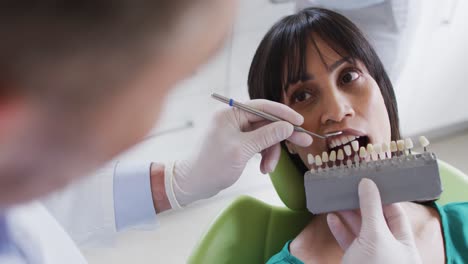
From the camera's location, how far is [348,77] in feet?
3.98

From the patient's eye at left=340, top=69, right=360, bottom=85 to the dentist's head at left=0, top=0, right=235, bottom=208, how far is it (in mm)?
911

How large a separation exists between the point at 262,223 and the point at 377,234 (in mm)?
499

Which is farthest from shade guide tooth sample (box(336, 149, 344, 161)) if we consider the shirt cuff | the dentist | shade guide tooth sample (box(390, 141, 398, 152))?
the dentist

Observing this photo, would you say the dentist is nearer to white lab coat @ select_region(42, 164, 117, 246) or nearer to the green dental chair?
white lab coat @ select_region(42, 164, 117, 246)

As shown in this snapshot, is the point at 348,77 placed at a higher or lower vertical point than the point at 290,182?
higher

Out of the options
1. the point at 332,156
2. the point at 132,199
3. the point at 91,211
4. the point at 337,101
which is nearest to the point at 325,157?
the point at 332,156

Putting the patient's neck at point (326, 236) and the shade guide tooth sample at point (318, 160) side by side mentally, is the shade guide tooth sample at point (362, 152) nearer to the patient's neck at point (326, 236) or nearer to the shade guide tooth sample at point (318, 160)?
the shade guide tooth sample at point (318, 160)

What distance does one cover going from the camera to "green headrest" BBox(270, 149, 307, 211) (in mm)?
1394

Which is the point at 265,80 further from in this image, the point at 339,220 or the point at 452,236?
the point at 452,236

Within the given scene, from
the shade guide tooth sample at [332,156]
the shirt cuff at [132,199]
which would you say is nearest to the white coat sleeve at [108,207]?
the shirt cuff at [132,199]

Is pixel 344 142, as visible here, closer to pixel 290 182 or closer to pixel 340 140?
pixel 340 140

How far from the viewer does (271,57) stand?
4.15 ft

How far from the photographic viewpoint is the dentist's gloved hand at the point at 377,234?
0.97 meters

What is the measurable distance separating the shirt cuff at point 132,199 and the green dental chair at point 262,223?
0.19 metres
